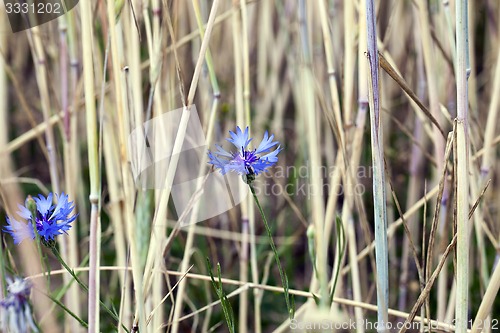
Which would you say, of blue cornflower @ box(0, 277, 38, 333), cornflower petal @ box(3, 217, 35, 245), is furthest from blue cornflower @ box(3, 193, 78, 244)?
blue cornflower @ box(0, 277, 38, 333)

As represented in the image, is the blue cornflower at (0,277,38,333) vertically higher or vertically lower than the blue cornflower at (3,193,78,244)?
lower

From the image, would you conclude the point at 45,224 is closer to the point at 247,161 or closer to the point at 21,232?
the point at 21,232

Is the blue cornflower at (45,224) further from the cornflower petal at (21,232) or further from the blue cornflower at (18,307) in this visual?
the blue cornflower at (18,307)

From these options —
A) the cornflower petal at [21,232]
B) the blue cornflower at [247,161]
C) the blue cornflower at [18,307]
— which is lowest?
the blue cornflower at [18,307]

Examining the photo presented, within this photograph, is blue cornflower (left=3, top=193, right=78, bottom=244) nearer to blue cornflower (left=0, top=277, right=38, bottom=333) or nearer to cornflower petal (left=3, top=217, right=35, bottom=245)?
cornflower petal (left=3, top=217, right=35, bottom=245)

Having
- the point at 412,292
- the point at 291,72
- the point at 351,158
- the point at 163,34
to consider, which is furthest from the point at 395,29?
the point at 163,34

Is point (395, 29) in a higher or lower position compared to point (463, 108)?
→ higher

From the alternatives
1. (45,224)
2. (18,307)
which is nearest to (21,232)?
(45,224)

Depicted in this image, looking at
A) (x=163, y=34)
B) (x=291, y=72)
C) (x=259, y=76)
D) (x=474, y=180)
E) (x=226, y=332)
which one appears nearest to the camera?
(x=163, y=34)

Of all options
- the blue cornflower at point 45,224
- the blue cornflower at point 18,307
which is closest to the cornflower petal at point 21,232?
the blue cornflower at point 45,224

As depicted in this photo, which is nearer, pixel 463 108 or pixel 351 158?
pixel 463 108

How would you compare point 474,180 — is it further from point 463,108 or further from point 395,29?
point 395,29
